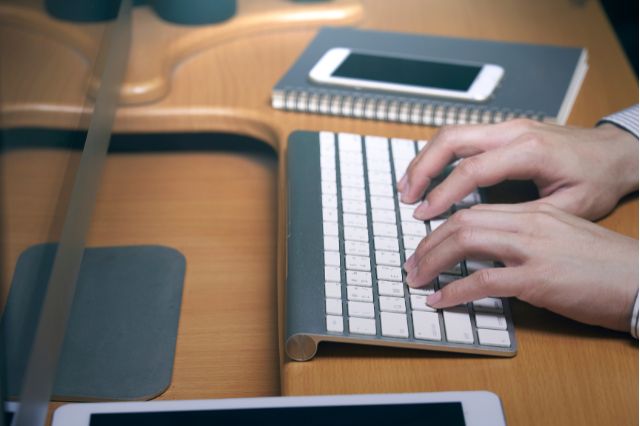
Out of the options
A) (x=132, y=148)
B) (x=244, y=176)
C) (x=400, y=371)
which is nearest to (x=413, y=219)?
(x=400, y=371)

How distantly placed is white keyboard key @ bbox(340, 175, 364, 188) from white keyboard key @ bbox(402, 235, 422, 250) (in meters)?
0.09

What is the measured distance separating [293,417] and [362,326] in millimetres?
153

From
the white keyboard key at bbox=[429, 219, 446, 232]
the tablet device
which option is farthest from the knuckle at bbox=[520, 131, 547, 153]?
the tablet device

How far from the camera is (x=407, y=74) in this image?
912mm

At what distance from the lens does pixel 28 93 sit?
1.50 feet

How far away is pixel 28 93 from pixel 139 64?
0.50 metres

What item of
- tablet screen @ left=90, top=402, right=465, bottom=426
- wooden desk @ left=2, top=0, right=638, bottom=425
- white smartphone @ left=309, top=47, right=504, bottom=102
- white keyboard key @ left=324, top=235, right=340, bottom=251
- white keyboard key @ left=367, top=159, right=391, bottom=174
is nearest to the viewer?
tablet screen @ left=90, top=402, right=465, bottom=426

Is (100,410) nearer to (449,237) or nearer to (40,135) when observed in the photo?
(40,135)

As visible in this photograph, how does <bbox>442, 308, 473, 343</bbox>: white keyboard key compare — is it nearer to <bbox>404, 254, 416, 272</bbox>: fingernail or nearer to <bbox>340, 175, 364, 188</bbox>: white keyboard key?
<bbox>404, 254, 416, 272</bbox>: fingernail

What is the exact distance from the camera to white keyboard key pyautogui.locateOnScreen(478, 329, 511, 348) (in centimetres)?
59

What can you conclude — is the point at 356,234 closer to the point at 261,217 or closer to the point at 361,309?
the point at 361,309

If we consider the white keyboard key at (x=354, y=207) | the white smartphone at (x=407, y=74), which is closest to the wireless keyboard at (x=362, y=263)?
the white keyboard key at (x=354, y=207)

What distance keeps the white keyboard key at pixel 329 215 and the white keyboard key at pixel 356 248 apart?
4 centimetres

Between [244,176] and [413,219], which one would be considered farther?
[244,176]
